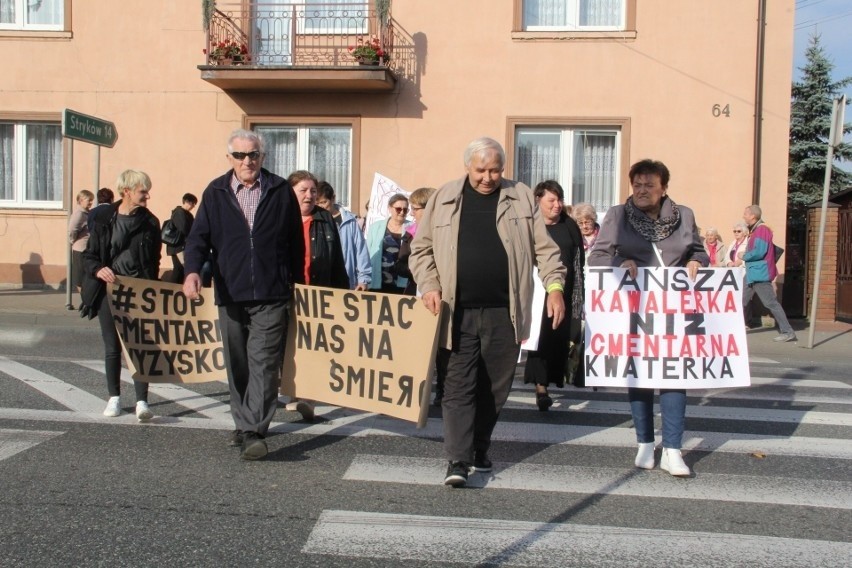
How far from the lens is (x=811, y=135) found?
31016 mm

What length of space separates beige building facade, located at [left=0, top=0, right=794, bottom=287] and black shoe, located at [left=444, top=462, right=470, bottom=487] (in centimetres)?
1137

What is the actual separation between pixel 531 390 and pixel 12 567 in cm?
545

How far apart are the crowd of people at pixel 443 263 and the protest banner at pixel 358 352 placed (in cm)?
25

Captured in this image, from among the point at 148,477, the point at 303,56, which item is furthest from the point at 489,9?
the point at 148,477

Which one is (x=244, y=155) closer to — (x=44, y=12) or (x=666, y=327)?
(x=666, y=327)

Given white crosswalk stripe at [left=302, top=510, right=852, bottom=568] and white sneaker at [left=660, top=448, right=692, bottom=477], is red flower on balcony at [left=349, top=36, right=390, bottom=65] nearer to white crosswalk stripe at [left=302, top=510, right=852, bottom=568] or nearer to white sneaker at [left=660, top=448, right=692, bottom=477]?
white sneaker at [left=660, top=448, right=692, bottom=477]

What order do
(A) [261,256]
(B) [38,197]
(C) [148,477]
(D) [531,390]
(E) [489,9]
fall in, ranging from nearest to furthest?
1. (C) [148,477]
2. (A) [261,256]
3. (D) [531,390]
4. (E) [489,9]
5. (B) [38,197]

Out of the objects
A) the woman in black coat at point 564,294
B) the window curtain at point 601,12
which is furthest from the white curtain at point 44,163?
the woman in black coat at point 564,294

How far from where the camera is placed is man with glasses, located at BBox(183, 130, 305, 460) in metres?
5.53

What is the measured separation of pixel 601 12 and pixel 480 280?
12.6 metres

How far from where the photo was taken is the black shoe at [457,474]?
500 centimetres

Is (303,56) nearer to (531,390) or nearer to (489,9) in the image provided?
→ (489,9)

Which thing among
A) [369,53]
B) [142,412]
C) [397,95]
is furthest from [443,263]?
[397,95]

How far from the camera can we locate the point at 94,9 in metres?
16.8
